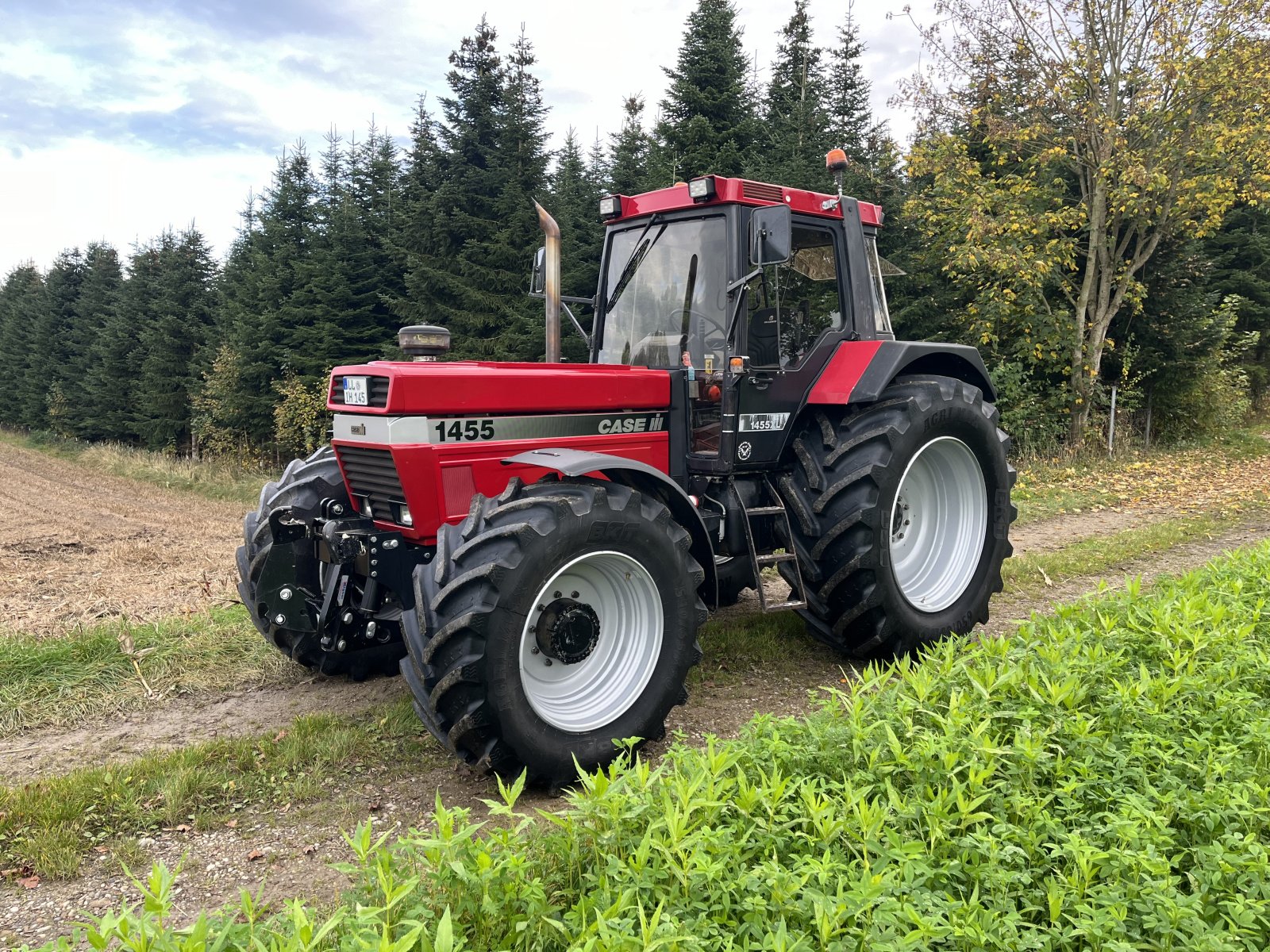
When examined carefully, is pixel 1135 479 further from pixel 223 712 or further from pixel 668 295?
pixel 223 712

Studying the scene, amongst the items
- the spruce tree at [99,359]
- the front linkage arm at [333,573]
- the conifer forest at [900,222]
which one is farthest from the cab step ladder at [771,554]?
the spruce tree at [99,359]

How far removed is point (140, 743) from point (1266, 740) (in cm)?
449

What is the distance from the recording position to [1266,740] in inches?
117

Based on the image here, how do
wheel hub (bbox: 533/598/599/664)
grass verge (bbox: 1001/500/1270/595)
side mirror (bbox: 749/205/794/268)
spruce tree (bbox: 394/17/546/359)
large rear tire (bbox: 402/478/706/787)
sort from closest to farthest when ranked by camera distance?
large rear tire (bbox: 402/478/706/787) < wheel hub (bbox: 533/598/599/664) < side mirror (bbox: 749/205/794/268) < grass verge (bbox: 1001/500/1270/595) < spruce tree (bbox: 394/17/546/359)

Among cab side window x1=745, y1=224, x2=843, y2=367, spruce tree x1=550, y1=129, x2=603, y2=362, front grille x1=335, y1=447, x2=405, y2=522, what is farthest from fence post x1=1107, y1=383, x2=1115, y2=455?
front grille x1=335, y1=447, x2=405, y2=522

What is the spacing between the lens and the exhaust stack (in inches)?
177

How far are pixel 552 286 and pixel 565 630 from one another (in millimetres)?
1892

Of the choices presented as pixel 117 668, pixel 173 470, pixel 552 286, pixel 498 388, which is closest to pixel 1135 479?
pixel 552 286

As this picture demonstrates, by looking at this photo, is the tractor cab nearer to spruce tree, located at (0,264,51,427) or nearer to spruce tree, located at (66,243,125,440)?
spruce tree, located at (66,243,125,440)

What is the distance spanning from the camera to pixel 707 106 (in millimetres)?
18500

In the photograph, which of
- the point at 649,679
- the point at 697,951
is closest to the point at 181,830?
the point at 649,679

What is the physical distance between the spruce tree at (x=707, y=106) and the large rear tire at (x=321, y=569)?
1472 centimetres

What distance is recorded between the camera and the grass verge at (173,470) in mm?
18953

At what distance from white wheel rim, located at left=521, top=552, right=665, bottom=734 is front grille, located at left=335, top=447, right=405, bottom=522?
908 millimetres
